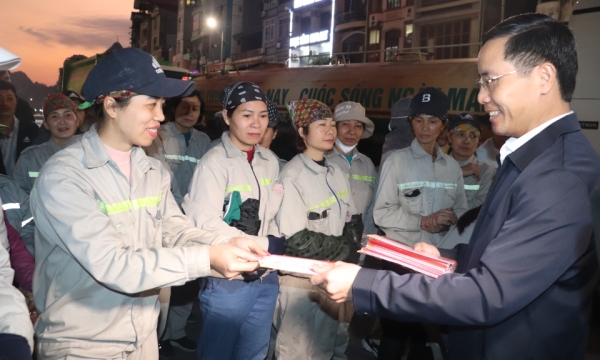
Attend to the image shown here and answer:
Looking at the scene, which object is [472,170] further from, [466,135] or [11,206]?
[11,206]

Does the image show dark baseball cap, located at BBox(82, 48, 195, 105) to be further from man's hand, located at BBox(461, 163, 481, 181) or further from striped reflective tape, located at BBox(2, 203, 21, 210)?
man's hand, located at BBox(461, 163, 481, 181)

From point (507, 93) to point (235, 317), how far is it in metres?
2.43

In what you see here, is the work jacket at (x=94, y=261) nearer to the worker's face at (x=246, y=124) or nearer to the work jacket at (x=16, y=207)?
the work jacket at (x=16, y=207)

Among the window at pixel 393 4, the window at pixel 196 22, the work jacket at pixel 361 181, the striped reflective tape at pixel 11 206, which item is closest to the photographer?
the striped reflective tape at pixel 11 206

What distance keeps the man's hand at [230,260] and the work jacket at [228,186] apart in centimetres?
61

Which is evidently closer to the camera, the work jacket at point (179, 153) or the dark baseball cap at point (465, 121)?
the dark baseball cap at point (465, 121)

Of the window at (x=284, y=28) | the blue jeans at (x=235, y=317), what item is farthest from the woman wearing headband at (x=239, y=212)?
the window at (x=284, y=28)

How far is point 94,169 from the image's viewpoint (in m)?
2.49

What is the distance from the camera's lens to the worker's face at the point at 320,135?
14.4 ft

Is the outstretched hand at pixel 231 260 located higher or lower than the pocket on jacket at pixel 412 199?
lower

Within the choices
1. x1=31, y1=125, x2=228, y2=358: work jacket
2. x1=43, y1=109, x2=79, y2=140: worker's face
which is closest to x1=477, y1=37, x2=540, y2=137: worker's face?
x1=31, y1=125, x2=228, y2=358: work jacket

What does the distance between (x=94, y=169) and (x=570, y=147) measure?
2.20 meters

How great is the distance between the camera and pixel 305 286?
409cm

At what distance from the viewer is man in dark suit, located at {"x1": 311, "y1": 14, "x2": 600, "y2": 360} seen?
1903mm
